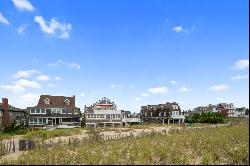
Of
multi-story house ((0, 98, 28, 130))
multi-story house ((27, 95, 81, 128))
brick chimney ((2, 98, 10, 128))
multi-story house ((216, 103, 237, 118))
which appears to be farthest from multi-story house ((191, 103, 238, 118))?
brick chimney ((2, 98, 10, 128))

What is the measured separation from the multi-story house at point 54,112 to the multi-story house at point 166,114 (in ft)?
90.0

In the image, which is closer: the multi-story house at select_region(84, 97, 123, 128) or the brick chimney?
the brick chimney

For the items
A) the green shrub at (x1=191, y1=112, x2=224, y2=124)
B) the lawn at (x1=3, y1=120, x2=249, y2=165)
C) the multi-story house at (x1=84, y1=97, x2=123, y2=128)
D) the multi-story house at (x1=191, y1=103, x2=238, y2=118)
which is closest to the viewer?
the lawn at (x1=3, y1=120, x2=249, y2=165)

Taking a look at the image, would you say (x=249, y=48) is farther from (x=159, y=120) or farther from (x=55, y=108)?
(x=159, y=120)

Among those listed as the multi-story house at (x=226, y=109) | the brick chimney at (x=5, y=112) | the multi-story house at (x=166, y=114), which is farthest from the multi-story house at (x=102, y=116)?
the multi-story house at (x=226, y=109)

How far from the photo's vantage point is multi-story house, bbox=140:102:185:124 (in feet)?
314

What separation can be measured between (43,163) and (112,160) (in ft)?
13.5

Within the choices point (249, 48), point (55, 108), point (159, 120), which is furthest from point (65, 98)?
point (249, 48)

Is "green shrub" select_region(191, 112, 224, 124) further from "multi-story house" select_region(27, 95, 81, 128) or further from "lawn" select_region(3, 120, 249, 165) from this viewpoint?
"lawn" select_region(3, 120, 249, 165)

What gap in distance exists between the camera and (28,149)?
30562 mm

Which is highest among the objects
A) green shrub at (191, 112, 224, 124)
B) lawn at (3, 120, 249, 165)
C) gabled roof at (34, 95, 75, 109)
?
gabled roof at (34, 95, 75, 109)

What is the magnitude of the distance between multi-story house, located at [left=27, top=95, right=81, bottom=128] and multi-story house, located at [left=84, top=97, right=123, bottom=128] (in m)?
2.44

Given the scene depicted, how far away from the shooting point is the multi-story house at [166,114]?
314 feet

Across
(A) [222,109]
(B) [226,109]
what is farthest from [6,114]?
(B) [226,109]
